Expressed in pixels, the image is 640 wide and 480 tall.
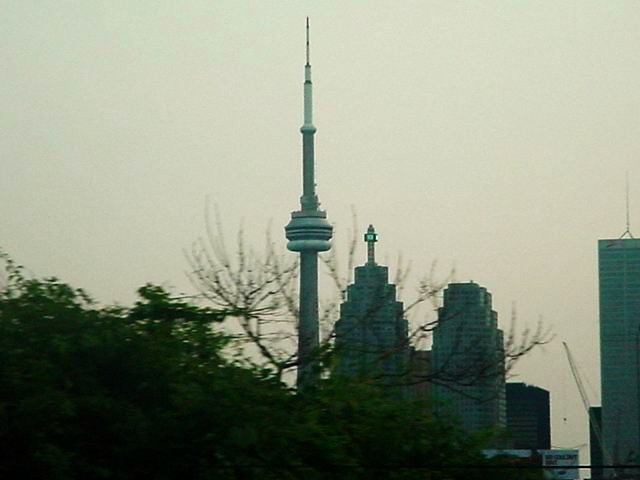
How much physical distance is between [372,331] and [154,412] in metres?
5.43

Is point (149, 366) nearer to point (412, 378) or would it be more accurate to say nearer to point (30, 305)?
point (30, 305)

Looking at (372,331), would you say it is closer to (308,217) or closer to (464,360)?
(464,360)

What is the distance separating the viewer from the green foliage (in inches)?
374

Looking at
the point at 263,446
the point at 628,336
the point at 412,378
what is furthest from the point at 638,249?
the point at 263,446

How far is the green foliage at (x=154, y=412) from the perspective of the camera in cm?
950

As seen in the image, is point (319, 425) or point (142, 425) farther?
point (319, 425)

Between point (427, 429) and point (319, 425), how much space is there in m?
1.12

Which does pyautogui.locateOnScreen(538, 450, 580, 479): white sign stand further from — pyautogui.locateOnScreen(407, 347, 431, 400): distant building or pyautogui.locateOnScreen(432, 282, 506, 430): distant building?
pyautogui.locateOnScreen(407, 347, 431, 400): distant building

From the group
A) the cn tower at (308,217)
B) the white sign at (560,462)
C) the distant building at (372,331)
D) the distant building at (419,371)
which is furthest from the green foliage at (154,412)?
the cn tower at (308,217)

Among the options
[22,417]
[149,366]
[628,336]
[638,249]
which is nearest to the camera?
[22,417]

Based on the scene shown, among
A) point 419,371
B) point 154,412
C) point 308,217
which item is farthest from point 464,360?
point 308,217

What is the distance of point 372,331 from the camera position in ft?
48.6

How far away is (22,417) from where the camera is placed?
931cm

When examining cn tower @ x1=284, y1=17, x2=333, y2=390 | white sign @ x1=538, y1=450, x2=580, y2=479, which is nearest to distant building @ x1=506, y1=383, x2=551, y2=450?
white sign @ x1=538, y1=450, x2=580, y2=479
